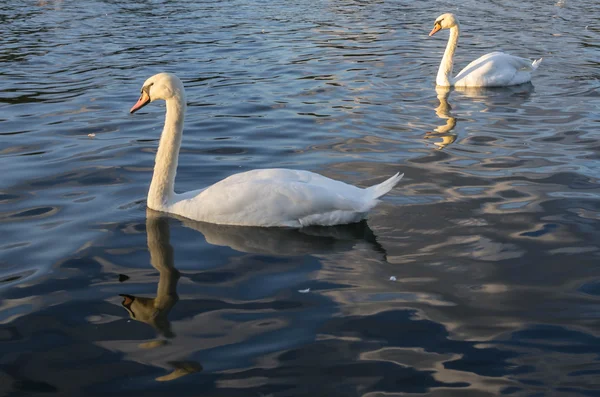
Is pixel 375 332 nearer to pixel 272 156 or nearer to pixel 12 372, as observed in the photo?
pixel 12 372

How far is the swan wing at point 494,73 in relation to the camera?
14188 mm

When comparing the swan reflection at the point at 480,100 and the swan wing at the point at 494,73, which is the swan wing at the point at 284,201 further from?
the swan wing at the point at 494,73

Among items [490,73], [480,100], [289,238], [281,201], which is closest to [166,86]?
[281,201]

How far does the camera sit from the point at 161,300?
6020 mm

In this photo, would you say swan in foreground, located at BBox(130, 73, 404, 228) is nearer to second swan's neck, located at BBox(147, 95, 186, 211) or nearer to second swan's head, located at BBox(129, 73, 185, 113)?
second swan's neck, located at BBox(147, 95, 186, 211)

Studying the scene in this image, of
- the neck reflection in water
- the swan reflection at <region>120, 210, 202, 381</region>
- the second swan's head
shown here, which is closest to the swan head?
the second swan's head

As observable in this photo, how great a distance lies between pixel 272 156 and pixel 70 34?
12.9m

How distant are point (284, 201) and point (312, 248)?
1.68ft

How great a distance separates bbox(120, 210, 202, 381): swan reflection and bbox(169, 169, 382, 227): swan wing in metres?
0.51

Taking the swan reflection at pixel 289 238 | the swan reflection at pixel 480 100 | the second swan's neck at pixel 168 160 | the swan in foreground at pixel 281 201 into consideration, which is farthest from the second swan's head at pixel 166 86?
the swan reflection at pixel 480 100

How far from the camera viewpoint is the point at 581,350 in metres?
5.22

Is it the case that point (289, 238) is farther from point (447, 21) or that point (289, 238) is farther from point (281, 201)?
point (447, 21)

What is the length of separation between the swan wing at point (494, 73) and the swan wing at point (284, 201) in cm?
758

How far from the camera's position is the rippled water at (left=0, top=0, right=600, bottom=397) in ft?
16.5
